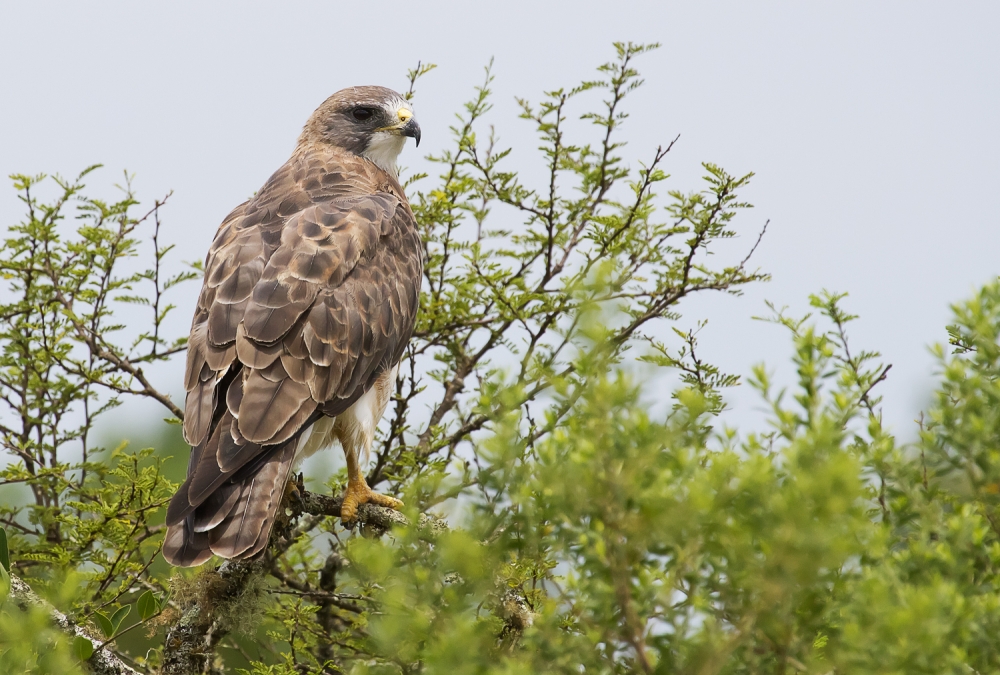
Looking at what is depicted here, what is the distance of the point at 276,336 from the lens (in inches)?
195

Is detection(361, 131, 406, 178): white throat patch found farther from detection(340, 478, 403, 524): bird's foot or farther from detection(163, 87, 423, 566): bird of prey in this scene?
detection(340, 478, 403, 524): bird's foot

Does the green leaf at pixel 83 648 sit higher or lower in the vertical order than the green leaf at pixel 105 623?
lower

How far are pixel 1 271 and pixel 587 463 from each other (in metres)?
5.05

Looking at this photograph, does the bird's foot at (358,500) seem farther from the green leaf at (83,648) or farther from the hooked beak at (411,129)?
the hooked beak at (411,129)

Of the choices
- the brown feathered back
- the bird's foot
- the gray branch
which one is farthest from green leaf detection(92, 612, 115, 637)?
→ the bird's foot

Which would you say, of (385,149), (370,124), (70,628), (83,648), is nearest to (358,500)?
(70,628)

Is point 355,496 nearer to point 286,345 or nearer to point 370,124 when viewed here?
point 286,345

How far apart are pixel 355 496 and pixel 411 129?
279 centimetres

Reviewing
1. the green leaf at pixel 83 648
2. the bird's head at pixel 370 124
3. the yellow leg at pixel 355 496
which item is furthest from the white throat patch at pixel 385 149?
the green leaf at pixel 83 648

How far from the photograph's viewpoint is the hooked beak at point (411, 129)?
687 cm

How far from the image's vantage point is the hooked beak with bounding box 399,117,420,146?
6.87 meters

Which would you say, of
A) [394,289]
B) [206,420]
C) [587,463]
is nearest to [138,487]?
[206,420]

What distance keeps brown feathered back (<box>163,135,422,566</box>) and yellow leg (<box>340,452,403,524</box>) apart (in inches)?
17.2

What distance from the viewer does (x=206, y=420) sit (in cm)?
473
